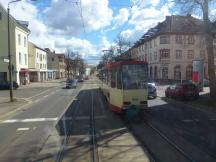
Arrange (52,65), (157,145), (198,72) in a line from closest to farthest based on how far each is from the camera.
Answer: (157,145) < (198,72) < (52,65)

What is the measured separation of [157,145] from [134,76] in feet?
23.8

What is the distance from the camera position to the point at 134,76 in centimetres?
1809

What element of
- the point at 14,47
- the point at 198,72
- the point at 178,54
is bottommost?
the point at 198,72

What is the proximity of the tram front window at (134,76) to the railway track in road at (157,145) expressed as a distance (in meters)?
2.86

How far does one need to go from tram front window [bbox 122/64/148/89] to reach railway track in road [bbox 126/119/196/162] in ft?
9.37

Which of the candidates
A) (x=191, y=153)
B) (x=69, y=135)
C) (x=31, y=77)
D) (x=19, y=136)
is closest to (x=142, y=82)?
(x=69, y=135)

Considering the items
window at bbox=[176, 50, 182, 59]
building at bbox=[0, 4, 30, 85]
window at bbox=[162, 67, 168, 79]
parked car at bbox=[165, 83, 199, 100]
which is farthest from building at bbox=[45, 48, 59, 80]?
parked car at bbox=[165, 83, 199, 100]

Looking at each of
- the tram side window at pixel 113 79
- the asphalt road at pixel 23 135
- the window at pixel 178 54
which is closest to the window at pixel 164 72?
the window at pixel 178 54

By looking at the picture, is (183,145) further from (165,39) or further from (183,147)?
(165,39)

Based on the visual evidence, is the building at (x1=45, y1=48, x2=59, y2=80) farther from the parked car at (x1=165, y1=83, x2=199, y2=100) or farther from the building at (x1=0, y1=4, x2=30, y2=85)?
the parked car at (x1=165, y1=83, x2=199, y2=100)

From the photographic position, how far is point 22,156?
33.4 ft

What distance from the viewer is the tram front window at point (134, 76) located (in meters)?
17.9

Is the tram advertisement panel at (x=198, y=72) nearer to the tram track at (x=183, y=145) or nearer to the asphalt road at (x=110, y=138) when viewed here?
the asphalt road at (x=110, y=138)

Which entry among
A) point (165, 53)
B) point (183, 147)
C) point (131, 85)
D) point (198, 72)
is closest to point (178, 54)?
point (165, 53)
